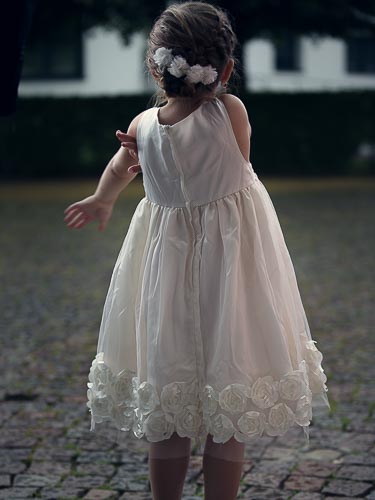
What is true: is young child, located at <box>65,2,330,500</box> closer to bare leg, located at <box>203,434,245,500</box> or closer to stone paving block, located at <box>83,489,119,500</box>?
bare leg, located at <box>203,434,245,500</box>

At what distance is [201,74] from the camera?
2828 millimetres

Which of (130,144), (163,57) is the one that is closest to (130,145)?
(130,144)

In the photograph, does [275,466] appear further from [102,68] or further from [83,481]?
[102,68]

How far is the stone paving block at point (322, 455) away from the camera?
12.8 feet

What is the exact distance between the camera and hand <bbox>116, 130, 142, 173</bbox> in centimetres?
307

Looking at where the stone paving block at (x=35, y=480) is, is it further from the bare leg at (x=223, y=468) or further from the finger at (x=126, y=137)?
the finger at (x=126, y=137)

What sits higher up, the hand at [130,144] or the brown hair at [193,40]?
the brown hair at [193,40]

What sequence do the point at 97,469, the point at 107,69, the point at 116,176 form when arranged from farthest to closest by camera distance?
1. the point at 107,69
2. the point at 97,469
3. the point at 116,176

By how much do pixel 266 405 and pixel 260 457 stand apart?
1228 millimetres

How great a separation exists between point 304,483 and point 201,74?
165cm

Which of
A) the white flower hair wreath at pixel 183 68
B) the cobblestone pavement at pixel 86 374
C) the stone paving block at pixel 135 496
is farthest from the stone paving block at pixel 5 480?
the white flower hair wreath at pixel 183 68

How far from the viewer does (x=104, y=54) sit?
27.9 meters

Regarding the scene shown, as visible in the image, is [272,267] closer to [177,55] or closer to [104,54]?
[177,55]

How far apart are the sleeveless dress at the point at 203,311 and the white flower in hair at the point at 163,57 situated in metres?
0.17
